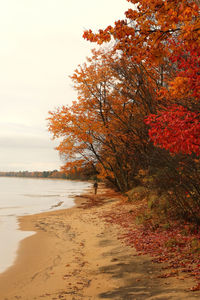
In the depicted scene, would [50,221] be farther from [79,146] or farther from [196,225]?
[196,225]

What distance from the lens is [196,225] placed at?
10750 mm

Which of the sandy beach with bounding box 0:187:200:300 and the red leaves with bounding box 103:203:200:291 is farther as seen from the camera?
the red leaves with bounding box 103:203:200:291

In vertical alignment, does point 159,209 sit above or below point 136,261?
above

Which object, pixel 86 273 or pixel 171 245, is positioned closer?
pixel 86 273

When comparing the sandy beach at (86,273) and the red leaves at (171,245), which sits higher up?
the red leaves at (171,245)

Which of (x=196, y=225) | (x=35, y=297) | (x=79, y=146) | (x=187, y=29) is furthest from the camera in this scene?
(x=79, y=146)

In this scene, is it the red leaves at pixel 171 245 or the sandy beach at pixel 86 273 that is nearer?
the sandy beach at pixel 86 273

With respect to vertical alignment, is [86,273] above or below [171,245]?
below

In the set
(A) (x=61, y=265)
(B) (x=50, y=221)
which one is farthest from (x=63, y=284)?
(B) (x=50, y=221)

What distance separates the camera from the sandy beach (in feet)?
21.4

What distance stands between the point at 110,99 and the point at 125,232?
1333 centimetres

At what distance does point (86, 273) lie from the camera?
8375mm

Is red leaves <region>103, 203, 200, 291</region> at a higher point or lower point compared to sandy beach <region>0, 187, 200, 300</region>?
higher

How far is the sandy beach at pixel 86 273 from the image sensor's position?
6518 mm
